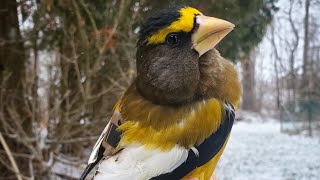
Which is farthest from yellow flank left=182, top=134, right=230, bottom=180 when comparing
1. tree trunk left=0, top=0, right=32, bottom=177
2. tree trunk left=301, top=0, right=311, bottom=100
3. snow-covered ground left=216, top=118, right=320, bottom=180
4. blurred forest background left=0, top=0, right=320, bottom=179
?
tree trunk left=301, top=0, right=311, bottom=100

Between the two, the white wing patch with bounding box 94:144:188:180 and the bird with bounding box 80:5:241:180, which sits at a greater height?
the bird with bounding box 80:5:241:180

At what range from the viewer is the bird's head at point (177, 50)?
95 centimetres

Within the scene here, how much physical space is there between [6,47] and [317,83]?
17.5ft

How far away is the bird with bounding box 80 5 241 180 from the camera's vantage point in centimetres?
96

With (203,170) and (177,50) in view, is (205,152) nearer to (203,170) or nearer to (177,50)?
(203,170)

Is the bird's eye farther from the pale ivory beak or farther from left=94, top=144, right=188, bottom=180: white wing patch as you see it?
left=94, top=144, right=188, bottom=180: white wing patch

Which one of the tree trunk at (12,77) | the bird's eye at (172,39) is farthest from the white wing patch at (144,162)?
the tree trunk at (12,77)

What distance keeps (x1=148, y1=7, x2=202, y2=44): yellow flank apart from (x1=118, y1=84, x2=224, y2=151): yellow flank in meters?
0.17

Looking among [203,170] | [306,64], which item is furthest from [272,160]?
[203,170]

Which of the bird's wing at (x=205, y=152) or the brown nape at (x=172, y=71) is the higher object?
the brown nape at (x=172, y=71)

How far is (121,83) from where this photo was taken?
349 cm

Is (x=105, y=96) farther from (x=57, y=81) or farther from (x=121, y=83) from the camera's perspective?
(x=57, y=81)

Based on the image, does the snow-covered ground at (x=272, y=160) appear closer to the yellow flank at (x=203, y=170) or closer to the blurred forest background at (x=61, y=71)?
the blurred forest background at (x=61, y=71)

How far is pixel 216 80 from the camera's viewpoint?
100 cm
